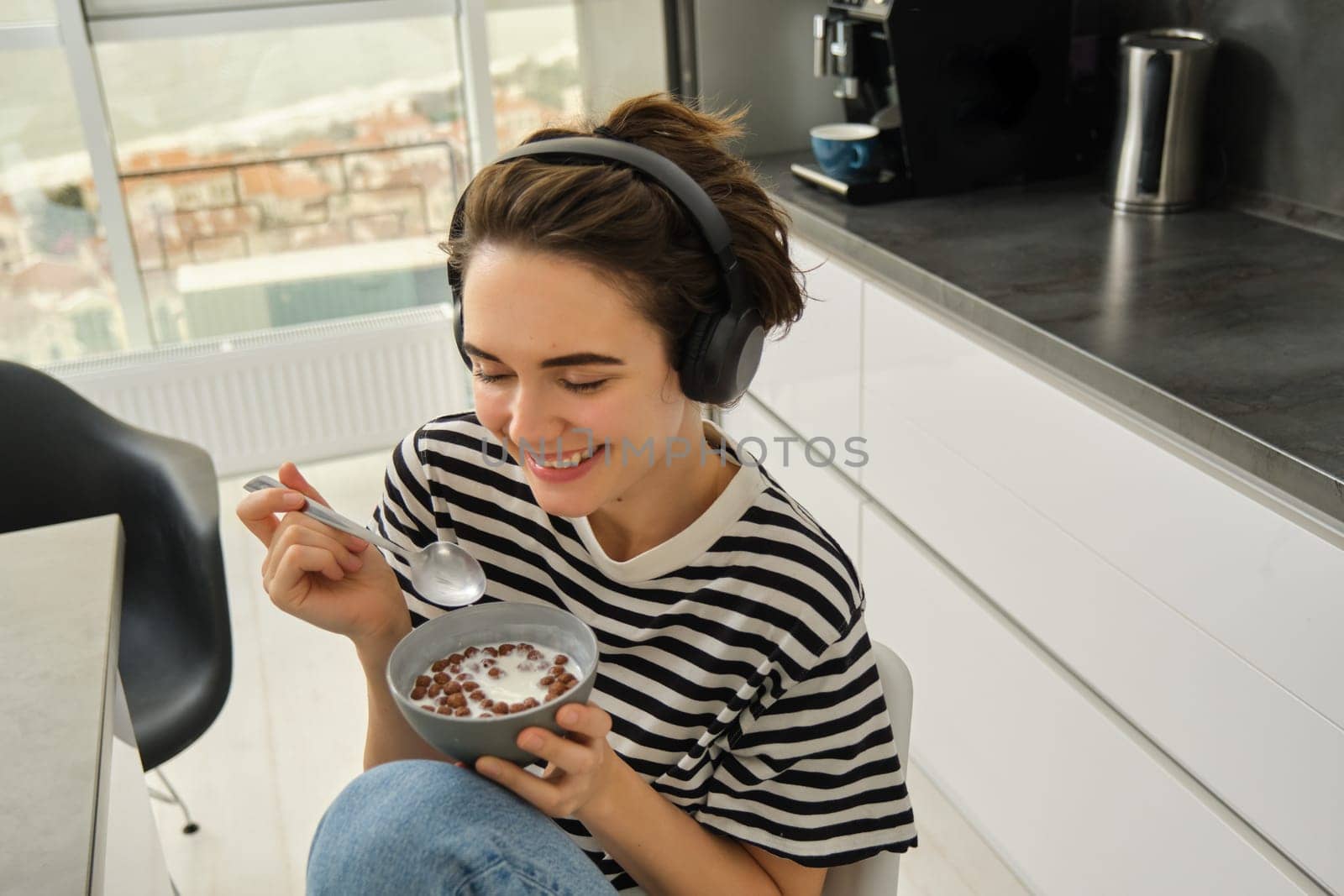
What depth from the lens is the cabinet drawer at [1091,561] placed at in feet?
4.01

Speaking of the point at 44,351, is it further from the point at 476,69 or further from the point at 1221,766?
the point at 1221,766

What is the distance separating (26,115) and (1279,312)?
2.55 meters

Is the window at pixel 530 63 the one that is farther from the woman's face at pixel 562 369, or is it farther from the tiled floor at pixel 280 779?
the woman's face at pixel 562 369

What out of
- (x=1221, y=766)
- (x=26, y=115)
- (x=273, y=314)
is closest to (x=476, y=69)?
(x=273, y=314)

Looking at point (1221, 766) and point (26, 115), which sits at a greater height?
point (26, 115)

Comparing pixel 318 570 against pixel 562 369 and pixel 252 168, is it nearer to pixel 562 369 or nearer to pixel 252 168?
pixel 562 369

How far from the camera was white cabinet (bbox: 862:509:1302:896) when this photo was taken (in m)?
1.41

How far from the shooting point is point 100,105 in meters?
2.71

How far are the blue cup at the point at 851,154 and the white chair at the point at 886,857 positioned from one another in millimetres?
1361

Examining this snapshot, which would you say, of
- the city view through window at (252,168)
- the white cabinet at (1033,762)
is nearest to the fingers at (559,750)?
the white cabinet at (1033,762)

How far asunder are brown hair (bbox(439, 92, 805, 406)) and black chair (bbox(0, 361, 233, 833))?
0.81 meters

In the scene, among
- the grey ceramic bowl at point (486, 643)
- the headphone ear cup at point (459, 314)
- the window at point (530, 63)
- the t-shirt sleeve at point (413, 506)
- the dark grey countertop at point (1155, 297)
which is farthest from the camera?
the window at point (530, 63)

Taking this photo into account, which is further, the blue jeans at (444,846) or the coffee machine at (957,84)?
the coffee machine at (957,84)

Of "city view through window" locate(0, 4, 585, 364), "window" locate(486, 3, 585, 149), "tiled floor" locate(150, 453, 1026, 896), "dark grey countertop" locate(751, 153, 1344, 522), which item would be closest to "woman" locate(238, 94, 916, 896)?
"dark grey countertop" locate(751, 153, 1344, 522)
